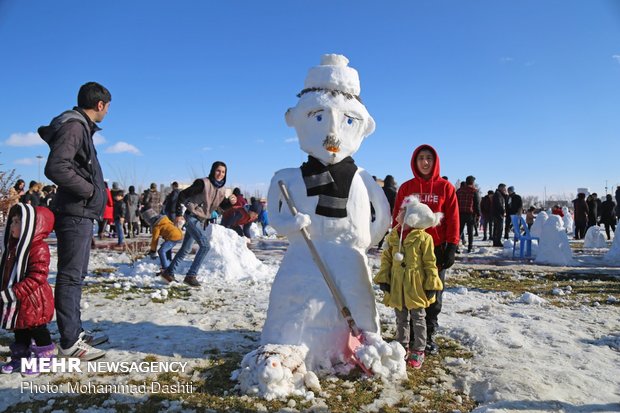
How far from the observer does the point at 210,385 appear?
9.75 ft

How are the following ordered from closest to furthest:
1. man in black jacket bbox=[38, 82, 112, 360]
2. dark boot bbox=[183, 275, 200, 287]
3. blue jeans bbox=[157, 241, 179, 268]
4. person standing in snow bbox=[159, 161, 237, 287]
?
man in black jacket bbox=[38, 82, 112, 360] < person standing in snow bbox=[159, 161, 237, 287] < dark boot bbox=[183, 275, 200, 287] < blue jeans bbox=[157, 241, 179, 268]

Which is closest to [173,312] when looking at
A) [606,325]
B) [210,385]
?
[210,385]

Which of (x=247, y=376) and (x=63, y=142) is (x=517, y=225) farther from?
(x=63, y=142)

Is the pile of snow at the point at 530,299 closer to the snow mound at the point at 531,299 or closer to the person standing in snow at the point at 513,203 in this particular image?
the snow mound at the point at 531,299

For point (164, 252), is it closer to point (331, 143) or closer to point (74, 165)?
point (74, 165)

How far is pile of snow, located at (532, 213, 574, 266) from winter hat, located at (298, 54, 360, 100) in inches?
312

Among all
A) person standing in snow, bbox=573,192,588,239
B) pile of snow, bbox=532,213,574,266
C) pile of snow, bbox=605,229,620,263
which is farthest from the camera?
person standing in snow, bbox=573,192,588,239

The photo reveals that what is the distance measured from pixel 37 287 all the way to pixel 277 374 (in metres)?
1.88

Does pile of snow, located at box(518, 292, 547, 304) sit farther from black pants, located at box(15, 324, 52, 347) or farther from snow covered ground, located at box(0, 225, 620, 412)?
black pants, located at box(15, 324, 52, 347)

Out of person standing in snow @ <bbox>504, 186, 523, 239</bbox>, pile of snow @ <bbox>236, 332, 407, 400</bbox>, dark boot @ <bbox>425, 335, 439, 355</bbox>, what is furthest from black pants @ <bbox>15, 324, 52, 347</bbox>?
person standing in snow @ <bbox>504, 186, 523, 239</bbox>

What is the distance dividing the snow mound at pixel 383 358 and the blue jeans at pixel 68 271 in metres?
2.24

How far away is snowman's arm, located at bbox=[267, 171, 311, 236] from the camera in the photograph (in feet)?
10.3

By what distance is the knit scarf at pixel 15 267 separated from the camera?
9.60 feet

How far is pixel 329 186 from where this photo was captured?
129 inches
